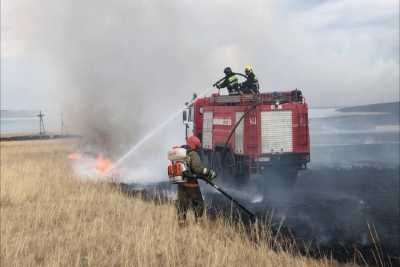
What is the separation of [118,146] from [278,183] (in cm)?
1558

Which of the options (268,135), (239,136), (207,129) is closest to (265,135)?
(268,135)

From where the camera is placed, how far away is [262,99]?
14.5 m

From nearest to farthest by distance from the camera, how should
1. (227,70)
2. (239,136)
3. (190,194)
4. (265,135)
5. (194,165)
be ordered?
(194,165) < (190,194) < (265,135) < (239,136) < (227,70)

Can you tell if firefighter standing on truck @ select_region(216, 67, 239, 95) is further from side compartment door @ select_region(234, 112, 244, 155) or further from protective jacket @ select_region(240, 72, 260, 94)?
side compartment door @ select_region(234, 112, 244, 155)

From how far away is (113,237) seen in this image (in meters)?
8.62

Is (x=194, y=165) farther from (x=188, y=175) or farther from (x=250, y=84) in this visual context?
(x=250, y=84)

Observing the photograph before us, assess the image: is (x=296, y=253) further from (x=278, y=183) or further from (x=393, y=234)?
(x=278, y=183)

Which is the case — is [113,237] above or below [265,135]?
below

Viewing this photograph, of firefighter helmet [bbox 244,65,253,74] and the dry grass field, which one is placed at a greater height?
firefighter helmet [bbox 244,65,253,74]

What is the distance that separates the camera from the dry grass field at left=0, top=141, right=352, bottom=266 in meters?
7.12

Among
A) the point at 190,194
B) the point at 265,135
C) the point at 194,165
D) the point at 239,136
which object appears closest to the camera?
the point at 194,165

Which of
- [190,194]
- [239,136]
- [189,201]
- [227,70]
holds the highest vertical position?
[227,70]

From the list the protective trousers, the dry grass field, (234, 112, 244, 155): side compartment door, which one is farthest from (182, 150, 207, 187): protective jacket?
(234, 112, 244, 155): side compartment door

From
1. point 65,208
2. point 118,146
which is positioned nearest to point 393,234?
point 65,208
